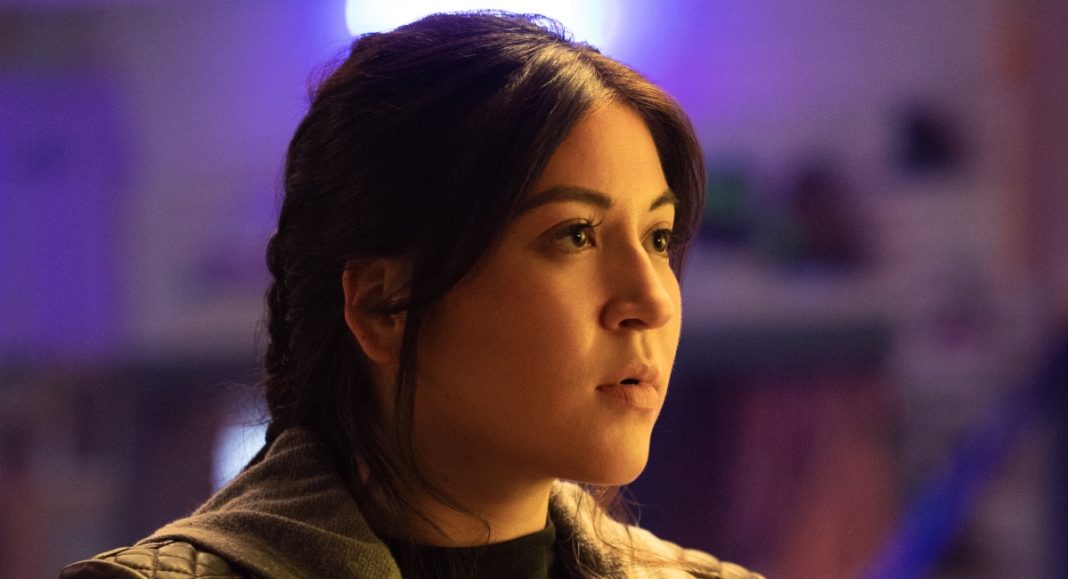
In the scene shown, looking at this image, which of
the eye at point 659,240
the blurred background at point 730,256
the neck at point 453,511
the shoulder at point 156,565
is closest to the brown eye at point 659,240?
the eye at point 659,240

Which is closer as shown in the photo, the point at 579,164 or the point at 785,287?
the point at 579,164

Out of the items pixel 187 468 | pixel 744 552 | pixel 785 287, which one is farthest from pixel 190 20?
pixel 744 552

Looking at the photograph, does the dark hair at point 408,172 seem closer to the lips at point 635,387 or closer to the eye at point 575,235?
the eye at point 575,235

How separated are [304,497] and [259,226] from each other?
1820mm

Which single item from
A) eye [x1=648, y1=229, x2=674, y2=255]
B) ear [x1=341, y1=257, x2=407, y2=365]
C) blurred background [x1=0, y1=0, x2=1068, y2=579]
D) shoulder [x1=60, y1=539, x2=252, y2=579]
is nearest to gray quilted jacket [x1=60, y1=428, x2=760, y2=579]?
shoulder [x1=60, y1=539, x2=252, y2=579]

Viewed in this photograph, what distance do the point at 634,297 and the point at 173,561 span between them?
1.46 ft

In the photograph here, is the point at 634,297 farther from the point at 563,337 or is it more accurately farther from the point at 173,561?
the point at 173,561

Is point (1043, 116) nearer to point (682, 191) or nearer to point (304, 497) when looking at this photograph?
point (682, 191)

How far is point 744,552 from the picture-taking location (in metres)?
2.79

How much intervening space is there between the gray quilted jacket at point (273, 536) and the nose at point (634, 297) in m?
0.28

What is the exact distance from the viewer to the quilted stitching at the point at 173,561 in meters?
1.04

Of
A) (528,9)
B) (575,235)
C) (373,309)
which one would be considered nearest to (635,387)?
(575,235)

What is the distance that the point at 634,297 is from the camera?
1099 millimetres

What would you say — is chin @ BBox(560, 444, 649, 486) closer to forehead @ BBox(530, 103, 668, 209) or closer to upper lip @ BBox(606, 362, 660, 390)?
upper lip @ BBox(606, 362, 660, 390)
